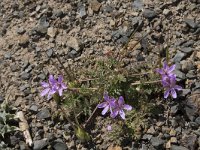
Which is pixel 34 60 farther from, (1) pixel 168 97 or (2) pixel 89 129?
(1) pixel 168 97

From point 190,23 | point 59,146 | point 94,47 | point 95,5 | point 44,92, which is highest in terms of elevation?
point 95,5

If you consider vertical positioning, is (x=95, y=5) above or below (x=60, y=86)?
above

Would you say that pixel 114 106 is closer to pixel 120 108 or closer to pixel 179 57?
pixel 120 108

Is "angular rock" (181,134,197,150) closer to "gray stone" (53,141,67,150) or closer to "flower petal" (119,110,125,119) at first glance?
"flower petal" (119,110,125,119)

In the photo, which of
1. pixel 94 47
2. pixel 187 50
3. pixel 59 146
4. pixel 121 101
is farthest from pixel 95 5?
pixel 59 146

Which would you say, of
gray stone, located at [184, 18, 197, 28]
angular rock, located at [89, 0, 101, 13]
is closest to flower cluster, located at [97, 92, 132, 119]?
gray stone, located at [184, 18, 197, 28]

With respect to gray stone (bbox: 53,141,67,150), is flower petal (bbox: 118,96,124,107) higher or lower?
higher

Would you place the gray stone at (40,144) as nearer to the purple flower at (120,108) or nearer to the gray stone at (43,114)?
the gray stone at (43,114)

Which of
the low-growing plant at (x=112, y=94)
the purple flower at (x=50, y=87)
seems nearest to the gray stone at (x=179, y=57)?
the low-growing plant at (x=112, y=94)
